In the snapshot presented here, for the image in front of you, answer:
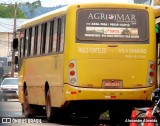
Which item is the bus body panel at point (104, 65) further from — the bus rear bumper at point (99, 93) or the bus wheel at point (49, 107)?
the bus wheel at point (49, 107)

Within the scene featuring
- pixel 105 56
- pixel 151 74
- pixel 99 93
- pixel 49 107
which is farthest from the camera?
pixel 49 107

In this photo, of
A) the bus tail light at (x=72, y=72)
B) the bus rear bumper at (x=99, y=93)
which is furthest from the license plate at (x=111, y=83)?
the bus tail light at (x=72, y=72)

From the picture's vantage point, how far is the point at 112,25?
20203 mm

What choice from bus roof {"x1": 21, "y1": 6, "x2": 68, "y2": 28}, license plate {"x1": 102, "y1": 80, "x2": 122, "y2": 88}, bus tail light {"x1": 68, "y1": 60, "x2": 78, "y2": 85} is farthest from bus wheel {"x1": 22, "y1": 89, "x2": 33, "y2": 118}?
license plate {"x1": 102, "y1": 80, "x2": 122, "y2": 88}

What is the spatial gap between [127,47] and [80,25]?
4.47ft

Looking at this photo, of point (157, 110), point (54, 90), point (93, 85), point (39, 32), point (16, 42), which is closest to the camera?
point (157, 110)

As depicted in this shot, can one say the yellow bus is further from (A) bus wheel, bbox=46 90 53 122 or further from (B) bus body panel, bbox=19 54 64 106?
(A) bus wheel, bbox=46 90 53 122

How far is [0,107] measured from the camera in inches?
387

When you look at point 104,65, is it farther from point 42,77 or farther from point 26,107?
point 26,107

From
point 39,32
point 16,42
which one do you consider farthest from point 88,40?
point 16,42

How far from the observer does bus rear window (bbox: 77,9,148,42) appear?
20000 mm

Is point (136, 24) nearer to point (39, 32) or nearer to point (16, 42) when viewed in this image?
point (39, 32)

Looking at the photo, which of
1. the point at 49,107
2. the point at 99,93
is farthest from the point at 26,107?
the point at 99,93

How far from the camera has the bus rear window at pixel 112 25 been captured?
2000 cm
